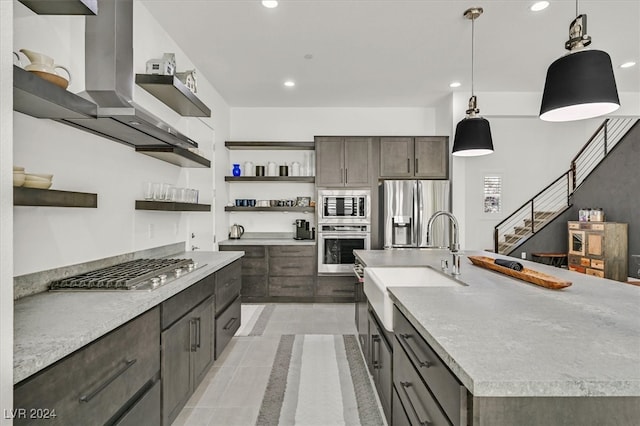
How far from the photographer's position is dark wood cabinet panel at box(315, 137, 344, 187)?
4.66 meters

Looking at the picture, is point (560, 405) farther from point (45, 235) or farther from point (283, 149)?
point (283, 149)

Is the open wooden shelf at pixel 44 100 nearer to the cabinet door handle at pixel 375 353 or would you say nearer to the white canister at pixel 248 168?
the cabinet door handle at pixel 375 353

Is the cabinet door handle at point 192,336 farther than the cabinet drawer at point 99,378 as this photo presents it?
Yes

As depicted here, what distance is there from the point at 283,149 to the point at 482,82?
2956mm

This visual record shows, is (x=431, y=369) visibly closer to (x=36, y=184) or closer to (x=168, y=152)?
(x=36, y=184)

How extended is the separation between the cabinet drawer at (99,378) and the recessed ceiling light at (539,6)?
11.4 feet

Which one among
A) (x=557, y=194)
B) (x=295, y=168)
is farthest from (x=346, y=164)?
(x=557, y=194)

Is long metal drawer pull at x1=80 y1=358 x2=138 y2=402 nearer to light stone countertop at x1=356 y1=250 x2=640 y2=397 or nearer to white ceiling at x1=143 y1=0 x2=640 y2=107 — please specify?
light stone countertop at x1=356 y1=250 x2=640 y2=397

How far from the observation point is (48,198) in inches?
52.5

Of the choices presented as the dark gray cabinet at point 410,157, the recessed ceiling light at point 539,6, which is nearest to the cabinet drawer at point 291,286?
the dark gray cabinet at point 410,157

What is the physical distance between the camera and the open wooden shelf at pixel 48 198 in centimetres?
122

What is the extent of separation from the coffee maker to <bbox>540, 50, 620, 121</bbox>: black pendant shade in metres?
3.65

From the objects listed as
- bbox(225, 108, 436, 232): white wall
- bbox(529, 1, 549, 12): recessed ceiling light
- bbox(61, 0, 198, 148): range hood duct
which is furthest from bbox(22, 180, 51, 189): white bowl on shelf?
bbox(225, 108, 436, 232): white wall

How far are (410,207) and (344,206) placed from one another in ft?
3.05
